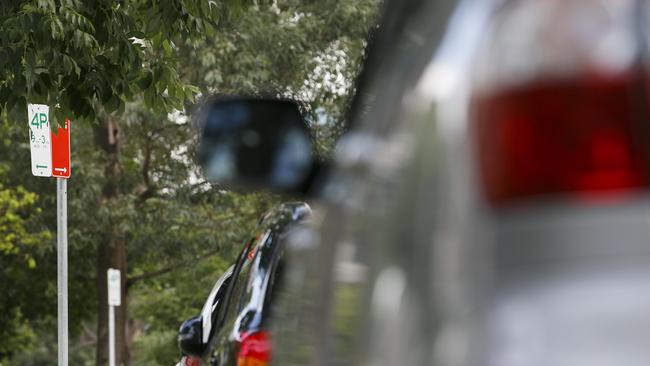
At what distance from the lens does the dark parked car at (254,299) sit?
Result: 559 cm

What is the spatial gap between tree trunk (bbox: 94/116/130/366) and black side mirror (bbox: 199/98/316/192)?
2263 centimetres

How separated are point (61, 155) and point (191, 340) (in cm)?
662

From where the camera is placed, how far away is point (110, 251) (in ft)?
91.5

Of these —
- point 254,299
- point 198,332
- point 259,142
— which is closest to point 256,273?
point 254,299

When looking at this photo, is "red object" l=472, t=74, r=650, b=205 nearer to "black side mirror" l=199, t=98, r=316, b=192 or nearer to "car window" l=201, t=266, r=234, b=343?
"black side mirror" l=199, t=98, r=316, b=192

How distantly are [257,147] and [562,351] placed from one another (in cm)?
171

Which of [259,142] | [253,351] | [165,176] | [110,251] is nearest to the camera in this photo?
[259,142]

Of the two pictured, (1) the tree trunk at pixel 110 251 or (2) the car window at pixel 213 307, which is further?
(1) the tree trunk at pixel 110 251

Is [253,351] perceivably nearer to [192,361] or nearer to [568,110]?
[192,361]

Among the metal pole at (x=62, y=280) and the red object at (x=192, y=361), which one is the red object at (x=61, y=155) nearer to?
the metal pole at (x=62, y=280)

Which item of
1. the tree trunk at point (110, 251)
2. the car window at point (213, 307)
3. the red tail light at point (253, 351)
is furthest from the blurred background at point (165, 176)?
the red tail light at point (253, 351)

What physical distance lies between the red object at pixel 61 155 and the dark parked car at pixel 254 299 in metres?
6.84

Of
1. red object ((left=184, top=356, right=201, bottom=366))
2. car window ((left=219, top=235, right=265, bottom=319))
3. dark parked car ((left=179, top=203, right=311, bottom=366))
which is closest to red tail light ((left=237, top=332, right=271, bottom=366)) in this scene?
dark parked car ((left=179, top=203, right=311, bottom=366))

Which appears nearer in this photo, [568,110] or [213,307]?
[568,110]
